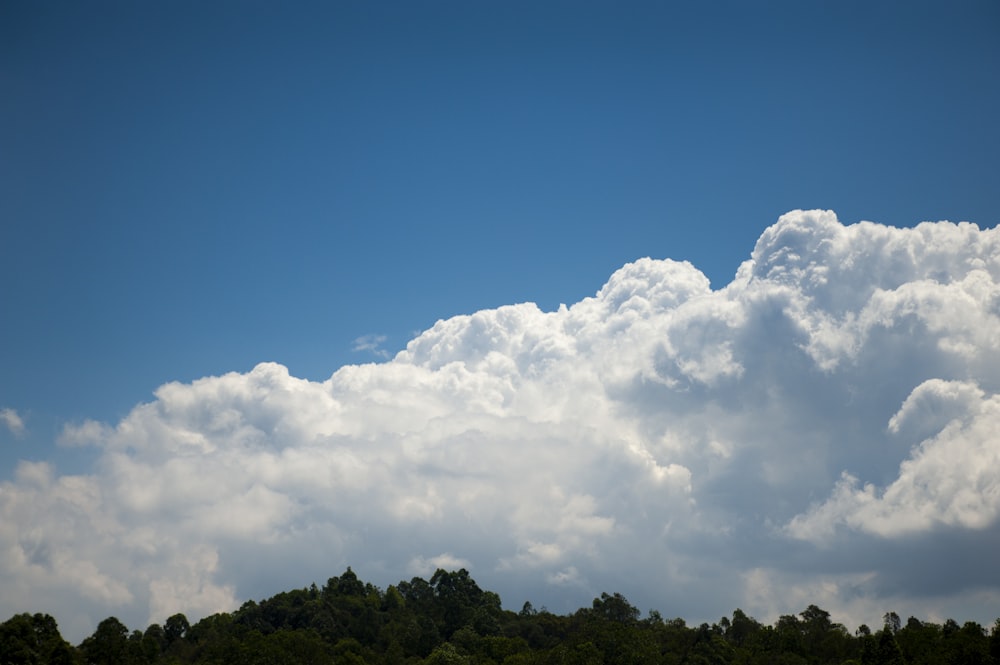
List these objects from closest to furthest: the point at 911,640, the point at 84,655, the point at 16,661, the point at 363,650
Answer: the point at 16,661, the point at 84,655, the point at 911,640, the point at 363,650

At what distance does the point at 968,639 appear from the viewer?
141750mm

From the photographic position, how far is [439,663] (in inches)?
6678

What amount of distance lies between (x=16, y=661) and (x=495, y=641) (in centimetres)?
9729

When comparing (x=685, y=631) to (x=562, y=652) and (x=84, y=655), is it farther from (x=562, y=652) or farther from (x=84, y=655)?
(x=84, y=655)

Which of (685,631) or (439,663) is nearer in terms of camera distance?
(439,663)

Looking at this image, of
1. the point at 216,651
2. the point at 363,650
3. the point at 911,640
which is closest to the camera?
the point at 911,640

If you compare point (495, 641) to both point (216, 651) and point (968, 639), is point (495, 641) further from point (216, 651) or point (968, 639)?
point (968, 639)

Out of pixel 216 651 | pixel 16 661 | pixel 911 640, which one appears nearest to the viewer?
pixel 16 661

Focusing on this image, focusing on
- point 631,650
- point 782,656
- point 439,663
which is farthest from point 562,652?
point 782,656

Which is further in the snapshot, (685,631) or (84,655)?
(685,631)

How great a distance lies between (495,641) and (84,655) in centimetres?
8521

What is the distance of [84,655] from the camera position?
439 ft

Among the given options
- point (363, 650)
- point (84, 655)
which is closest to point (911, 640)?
point (363, 650)

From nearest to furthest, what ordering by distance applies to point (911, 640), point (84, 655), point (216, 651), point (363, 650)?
point (84, 655) → point (911, 640) → point (216, 651) → point (363, 650)
